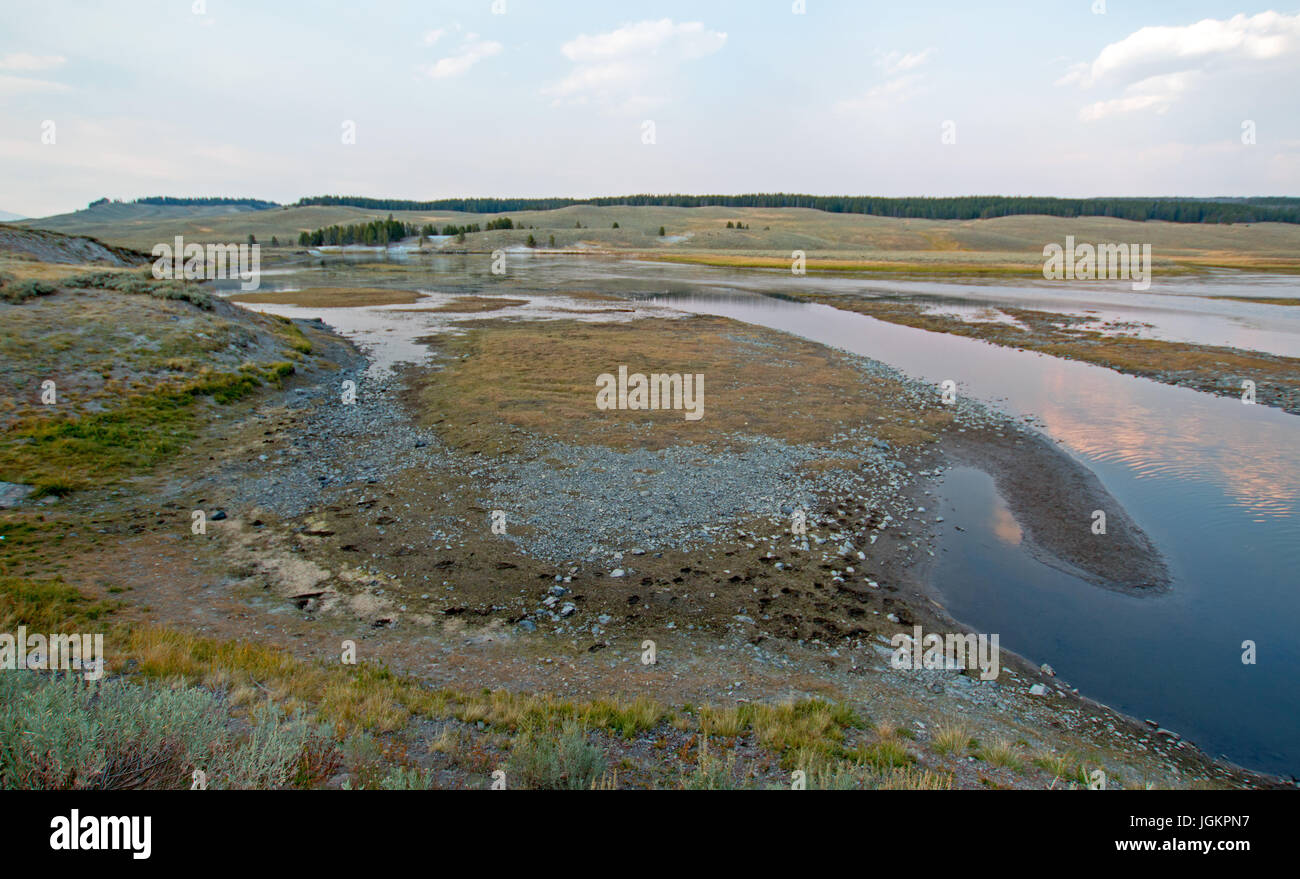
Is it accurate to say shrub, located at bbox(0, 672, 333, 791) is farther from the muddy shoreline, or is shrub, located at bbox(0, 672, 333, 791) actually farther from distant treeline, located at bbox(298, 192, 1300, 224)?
distant treeline, located at bbox(298, 192, 1300, 224)

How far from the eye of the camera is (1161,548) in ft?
35.8

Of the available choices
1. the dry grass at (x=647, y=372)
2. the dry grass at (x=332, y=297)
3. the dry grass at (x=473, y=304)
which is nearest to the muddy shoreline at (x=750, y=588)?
the dry grass at (x=647, y=372)

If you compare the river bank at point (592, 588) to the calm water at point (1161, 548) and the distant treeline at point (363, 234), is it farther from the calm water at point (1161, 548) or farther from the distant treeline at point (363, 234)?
the distant treeline at point (363, 234)

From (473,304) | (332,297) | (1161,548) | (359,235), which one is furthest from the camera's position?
(359,235)

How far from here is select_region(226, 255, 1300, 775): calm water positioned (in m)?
7.37

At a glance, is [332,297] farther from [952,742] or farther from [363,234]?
[363,234]

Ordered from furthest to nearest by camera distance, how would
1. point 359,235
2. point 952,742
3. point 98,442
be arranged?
point 359,235, point 98,442, point 952,742

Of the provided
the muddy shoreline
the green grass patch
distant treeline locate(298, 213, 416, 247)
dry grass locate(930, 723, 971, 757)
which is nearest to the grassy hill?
distant treeline locate(298, 213, 416, 247)

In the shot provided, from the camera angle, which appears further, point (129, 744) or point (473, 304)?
point (473, 304)

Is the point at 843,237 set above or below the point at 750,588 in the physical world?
above

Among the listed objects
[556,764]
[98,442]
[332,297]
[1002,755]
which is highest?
[332,297]

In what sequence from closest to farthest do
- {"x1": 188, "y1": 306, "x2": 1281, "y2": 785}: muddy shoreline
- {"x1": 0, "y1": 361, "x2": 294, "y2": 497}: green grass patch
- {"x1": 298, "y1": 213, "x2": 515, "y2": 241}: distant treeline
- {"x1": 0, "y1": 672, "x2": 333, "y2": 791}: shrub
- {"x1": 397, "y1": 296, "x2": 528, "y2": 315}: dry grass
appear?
1. {"x1": 0, "y1": 672, "x2": 333, "y2": 791}: shrub
2. {"x1": 188, "y1": 306, "x2": 1281, "y2": 785}: muddy shoreline
3. {"x1": 0, "y1": 361, "x2": 294, "y2": 497}: green grass patch
4. {"x1": 397, "y1": 296, "x2": 528, "y2": 315}: dry grass
5. {"x1": 298, "y1": 213, "x2": 515, "y2": 241}: distant treeline

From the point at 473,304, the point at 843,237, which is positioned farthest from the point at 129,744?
the point at 843,237
